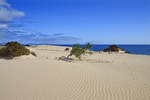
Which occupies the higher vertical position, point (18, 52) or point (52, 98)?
point (18, 52)

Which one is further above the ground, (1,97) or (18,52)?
(18,52)

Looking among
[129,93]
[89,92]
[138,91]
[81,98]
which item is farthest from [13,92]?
[138,91]

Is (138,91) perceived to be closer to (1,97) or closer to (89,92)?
(89,92)

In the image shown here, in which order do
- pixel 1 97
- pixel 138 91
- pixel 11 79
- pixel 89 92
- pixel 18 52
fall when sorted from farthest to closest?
pixel 18 52, pixel 11 79, pixel 138 91, pixel 89 92, pixel 1 97

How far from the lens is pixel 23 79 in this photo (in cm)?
627

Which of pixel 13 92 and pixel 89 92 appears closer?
pixel 13 92

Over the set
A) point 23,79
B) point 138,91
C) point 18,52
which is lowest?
point 138,91

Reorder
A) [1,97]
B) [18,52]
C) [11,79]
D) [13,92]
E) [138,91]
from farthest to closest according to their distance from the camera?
[18,52]
[11,79]
[138,91]
[13,92]
[1,97]

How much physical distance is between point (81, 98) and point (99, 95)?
2.92 feet

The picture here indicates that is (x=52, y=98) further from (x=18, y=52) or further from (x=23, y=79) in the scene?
(x=18, y=52)

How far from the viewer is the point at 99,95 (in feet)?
16.5

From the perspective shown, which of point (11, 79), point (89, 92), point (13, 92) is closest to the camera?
point (13, 92)

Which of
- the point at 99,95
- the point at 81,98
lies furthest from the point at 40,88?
the point at 99,95

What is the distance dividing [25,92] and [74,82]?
262 centimetres
